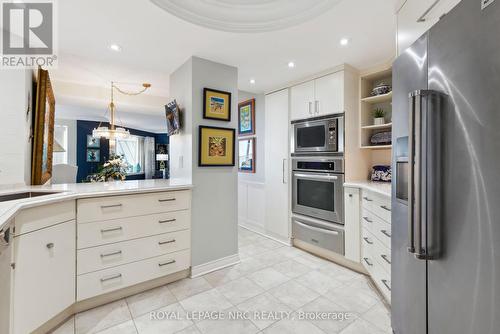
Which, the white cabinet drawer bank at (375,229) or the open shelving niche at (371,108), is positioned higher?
the open shelving niche at (371,108)

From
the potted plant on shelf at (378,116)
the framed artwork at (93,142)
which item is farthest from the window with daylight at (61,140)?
the potted plant on shelf at (378,116)

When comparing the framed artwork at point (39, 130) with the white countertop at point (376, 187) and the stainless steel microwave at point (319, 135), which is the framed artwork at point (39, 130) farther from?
the white countertop at point (376, 187)

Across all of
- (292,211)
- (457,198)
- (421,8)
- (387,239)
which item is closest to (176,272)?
(292,211)

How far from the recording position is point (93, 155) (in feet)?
23.7

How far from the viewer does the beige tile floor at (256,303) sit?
1.63 meters

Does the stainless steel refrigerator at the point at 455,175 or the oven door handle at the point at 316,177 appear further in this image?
the oven door handle at the point at 316,177

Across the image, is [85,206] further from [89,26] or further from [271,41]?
[271,41]

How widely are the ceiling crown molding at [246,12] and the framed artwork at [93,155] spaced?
6972mm

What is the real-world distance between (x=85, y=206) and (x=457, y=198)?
7.45ft

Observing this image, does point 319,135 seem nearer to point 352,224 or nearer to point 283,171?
point 283,171

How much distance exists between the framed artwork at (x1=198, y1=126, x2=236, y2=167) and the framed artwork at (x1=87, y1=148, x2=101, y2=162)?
21.1 feet

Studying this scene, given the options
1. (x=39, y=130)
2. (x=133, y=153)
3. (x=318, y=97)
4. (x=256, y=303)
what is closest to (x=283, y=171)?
(x=318, y=97)

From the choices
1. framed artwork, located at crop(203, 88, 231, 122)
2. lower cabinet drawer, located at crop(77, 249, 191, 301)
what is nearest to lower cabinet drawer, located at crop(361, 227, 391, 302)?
lower cabinet drawer, located at crop(77, 249, 191, 301)

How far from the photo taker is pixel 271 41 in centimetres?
212
